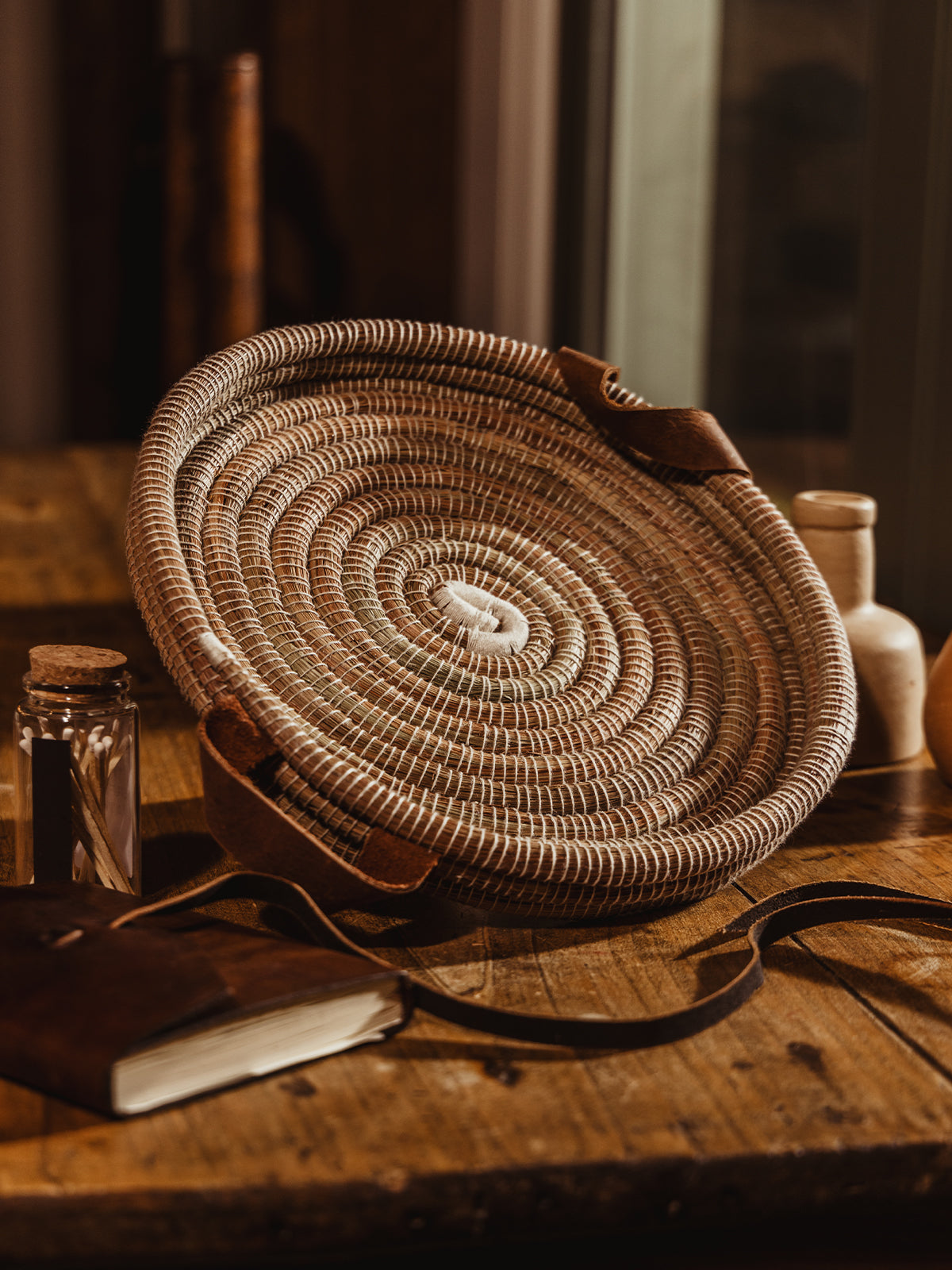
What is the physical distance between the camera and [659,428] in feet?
2.88

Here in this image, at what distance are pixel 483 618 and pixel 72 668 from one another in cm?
23

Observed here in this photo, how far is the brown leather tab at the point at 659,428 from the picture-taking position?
34.4 inches

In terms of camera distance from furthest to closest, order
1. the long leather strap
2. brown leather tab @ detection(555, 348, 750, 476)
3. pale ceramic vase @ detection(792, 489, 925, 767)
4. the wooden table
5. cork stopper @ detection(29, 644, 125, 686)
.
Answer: pale ceramic vase @ detection(792, 489, 925, 767) → brown leather tab @ detection(555, 348, 750, 476) → cork stopper @ detection(29, 644, 125, 686) → the long leather strap → the wooden table

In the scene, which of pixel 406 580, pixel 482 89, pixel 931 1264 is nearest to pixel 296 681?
pixel 406 580

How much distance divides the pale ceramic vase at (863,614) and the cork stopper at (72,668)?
53 cm

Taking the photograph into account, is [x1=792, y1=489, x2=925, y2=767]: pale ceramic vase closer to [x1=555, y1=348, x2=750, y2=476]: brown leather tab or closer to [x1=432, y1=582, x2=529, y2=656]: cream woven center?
[x1=555, y1=348, x2=750, y2=476]: brown leather tab

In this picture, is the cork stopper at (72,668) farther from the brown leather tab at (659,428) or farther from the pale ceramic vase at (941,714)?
the pale ceramic vase at (941,714)

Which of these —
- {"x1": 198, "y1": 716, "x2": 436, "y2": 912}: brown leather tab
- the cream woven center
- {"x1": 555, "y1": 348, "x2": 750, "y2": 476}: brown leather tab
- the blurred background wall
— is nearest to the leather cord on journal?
{"x1": 198, "y1": 716, "x2": 436, "y2": 912}: brown leather tab

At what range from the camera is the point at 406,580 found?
0.80 meters

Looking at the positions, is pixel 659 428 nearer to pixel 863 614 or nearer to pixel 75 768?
pixel 863 614

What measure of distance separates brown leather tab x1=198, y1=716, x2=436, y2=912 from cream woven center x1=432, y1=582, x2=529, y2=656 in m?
0.16

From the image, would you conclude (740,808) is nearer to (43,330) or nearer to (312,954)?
(312,954)

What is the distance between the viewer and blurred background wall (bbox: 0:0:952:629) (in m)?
1.60

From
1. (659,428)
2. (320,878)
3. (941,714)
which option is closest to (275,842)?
(320,878)
